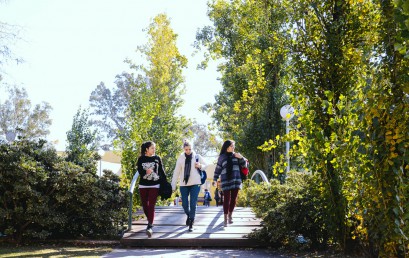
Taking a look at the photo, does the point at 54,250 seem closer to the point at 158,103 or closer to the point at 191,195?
the point at 191,195

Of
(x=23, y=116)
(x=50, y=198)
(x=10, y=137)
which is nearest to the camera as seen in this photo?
(x=50, y=198)

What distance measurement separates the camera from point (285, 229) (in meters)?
8.89

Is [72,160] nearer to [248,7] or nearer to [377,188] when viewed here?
[248,7]

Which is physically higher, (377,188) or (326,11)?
(326,11)

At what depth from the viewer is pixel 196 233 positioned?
1020 cm

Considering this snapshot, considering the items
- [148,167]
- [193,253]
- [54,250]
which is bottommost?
[193,253]

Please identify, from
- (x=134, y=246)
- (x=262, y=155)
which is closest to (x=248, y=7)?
(x=134, y=246)

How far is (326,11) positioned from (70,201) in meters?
6.10

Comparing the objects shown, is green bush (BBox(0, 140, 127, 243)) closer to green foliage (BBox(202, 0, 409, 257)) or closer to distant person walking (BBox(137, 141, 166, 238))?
distant person walking (BBox(137, 141, 166, 238))

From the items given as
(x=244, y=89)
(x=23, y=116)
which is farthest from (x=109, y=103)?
(x=244, y=89)

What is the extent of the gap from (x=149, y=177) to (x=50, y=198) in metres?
2.11

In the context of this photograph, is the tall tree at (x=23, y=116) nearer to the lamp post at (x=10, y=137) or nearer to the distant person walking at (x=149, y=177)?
the lamp post at (x=10, y=137)

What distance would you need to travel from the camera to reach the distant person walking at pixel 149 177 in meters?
9.88

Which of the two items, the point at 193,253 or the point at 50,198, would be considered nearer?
the point at 193,253
